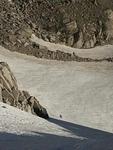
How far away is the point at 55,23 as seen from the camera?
57.0 m

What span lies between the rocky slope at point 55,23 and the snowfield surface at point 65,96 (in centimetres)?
254

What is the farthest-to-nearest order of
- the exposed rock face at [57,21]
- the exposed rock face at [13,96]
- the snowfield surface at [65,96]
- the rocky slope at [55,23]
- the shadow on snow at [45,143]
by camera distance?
1. the exposed rock face at [57,21]
2. the rocky slope at [55,23]
3. the exposed rock face at [13,96]
4. the snowfield surface at [65,96]
5. the shadow on snow at [45,143]

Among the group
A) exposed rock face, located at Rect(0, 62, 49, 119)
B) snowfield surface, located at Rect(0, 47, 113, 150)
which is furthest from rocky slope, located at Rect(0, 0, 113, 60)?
exposed rock face, located at Rect(0, 62, 49, 119)

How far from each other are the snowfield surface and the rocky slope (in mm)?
2540

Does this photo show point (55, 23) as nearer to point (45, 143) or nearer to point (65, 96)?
point (65, 96)

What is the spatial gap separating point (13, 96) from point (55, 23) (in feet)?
79.2

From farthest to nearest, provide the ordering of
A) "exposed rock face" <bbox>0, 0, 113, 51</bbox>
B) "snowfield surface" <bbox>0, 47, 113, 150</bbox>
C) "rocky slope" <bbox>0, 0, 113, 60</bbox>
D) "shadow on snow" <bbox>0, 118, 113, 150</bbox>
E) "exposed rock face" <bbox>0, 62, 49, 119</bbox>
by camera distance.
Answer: "exposed rock face" <bbox>0, 0, 113, 51</bbox>, "rocky slope" <bbox>0, 0, 113, 60</bbox>, "exposed rock face" <bbox>0, 62, 49, 119</bbox>, "snowfield surface" <bbox>0, 47, 113, 150</bbox>, "shadow on snow" <bbox>0, 118, 113, 150</bbox>

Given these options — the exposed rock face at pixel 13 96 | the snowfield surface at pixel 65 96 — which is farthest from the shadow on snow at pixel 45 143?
the exposed rock face at pixel 13 96

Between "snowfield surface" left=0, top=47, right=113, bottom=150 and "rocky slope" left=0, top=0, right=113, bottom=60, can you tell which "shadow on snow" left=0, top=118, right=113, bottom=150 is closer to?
"snowfield surface" left=0, top=47, right=113, bottom=150

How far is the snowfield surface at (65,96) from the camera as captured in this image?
26.9 m

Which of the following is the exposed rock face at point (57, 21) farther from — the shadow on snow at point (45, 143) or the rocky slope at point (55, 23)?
the shadow on snow at point (45, 143)

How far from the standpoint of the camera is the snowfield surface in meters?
26.9

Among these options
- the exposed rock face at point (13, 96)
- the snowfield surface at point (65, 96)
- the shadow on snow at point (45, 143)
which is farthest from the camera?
the exposed rock face at point (13, 96)

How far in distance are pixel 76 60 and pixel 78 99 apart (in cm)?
1144
